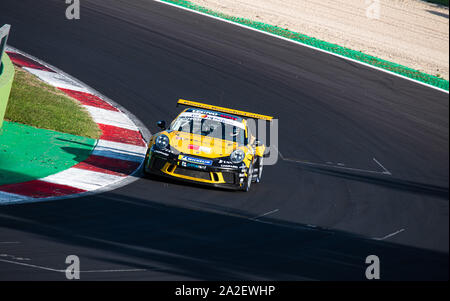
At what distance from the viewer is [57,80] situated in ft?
49.4

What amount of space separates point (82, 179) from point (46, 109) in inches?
145

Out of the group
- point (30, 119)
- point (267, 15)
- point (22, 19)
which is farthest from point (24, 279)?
point (267, 15)

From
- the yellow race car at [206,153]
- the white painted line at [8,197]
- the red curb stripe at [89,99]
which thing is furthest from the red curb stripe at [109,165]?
the red curb stripe at [89,99]

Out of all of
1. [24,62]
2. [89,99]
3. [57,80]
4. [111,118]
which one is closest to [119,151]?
[111,118]

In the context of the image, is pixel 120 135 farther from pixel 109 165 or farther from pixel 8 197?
pixel 8 197

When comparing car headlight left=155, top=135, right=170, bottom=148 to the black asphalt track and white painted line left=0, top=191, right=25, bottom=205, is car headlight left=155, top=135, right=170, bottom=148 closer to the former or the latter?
the black asphalt track

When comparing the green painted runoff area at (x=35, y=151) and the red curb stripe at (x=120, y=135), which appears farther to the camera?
the red curb stripe at (x=120, y=135)

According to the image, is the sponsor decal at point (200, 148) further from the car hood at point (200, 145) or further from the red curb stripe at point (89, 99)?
the red curb stripe at point (89, 99)

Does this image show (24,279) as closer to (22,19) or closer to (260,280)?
(260,280)

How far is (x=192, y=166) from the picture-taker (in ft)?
31.9

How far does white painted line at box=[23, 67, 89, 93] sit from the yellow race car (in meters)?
4.78

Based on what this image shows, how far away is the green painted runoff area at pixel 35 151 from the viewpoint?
9.07 metres

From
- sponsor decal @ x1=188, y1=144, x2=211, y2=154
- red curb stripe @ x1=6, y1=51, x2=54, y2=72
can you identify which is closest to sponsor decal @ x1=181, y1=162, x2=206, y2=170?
sponsor decal @ x1=188, y1=144, x2=211, y2=154

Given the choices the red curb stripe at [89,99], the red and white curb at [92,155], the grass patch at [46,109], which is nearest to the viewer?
the red and white curb at [92,155]
